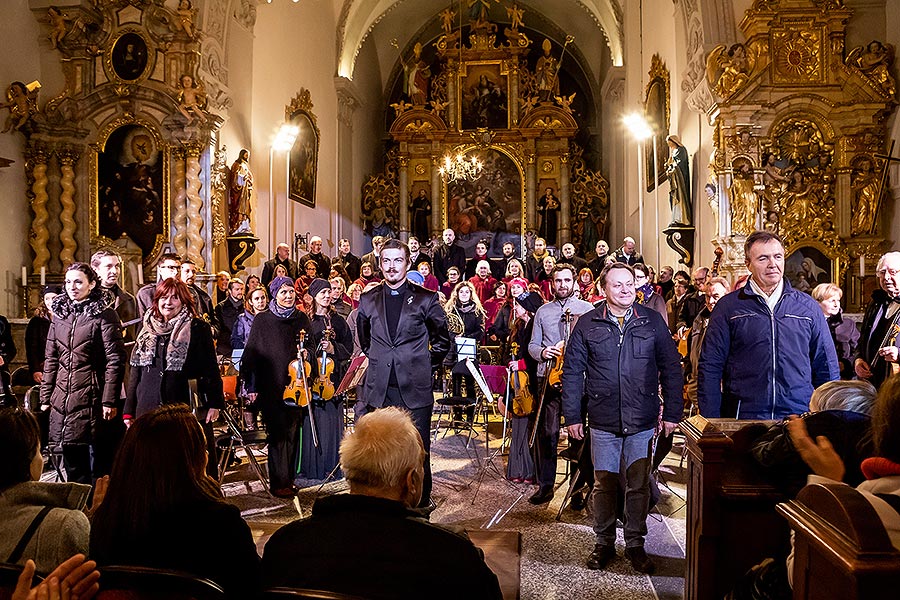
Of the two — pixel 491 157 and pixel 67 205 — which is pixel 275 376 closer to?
pixel 67 205

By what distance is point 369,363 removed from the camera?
5164 millimetres

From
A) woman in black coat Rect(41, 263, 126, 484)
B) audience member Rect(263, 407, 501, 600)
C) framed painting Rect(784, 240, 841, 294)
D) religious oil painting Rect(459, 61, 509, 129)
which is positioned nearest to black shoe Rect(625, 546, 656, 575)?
audience member Rect(263, 407, 501, 600)

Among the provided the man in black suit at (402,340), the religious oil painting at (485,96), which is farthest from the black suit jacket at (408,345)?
the religious oil painting at (485,96)

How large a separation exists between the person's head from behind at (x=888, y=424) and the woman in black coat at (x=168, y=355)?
4204 mm

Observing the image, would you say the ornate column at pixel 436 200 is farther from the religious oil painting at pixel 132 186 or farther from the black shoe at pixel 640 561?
the black shoe at pixel 640 561

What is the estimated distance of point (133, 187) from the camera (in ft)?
40.7

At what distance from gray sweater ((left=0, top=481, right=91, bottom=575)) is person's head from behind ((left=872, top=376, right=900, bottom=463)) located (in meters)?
2.16

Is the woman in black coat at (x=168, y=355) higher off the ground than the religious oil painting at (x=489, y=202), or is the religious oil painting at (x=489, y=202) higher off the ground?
the religious oil painting at (x=489, y=202)

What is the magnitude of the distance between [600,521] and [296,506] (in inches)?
100

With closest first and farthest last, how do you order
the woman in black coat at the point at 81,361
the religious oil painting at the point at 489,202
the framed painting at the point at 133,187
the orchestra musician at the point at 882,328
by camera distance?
1. the orchestra musician at the point at 882,328
2. the woman in black coat at the point at 81,361
3. the framed painting at the point at 133,187
4. the religious oil painting at the point at 489,202

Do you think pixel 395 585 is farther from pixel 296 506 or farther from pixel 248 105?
pixel 248 105

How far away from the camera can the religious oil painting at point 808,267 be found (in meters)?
11.0

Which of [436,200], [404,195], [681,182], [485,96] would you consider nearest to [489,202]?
[436,200]

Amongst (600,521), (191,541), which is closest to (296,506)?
(600,521)
